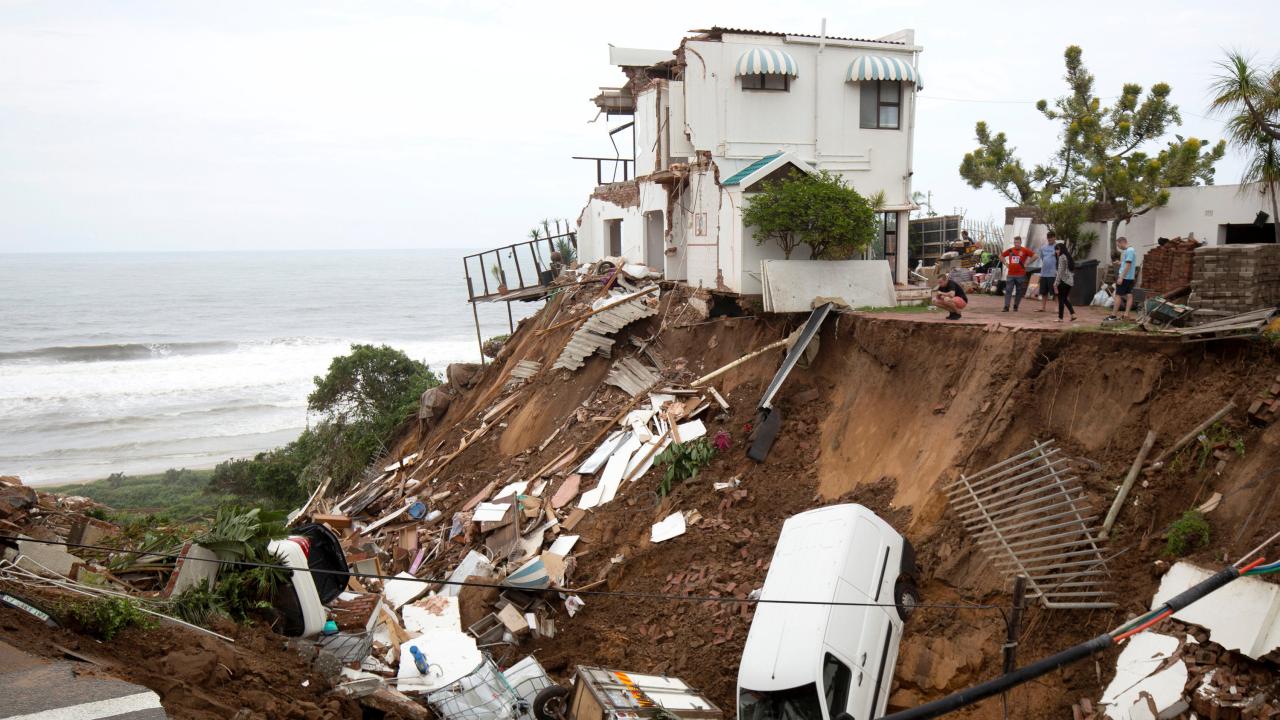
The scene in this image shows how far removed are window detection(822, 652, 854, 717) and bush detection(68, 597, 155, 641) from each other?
25.2 feet

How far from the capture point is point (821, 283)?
17.5 meters

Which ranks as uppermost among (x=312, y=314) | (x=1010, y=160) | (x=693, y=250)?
(x=1010, y=160)

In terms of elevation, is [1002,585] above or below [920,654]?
above

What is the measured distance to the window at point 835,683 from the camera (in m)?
9.68

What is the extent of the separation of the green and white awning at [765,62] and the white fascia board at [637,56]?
366 cm

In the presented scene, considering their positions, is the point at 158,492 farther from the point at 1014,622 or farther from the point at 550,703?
the point at 1014,622

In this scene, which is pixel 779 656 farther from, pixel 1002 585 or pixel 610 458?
pixel 610 458

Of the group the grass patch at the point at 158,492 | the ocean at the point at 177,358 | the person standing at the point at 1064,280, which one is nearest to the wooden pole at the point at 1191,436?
the person standing at the point at 1064,280

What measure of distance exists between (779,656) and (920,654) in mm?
2172

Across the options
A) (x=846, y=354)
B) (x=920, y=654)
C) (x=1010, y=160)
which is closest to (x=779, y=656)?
(x=920, y=654)

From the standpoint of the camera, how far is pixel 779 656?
10.0 meters

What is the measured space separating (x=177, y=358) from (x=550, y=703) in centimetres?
6222

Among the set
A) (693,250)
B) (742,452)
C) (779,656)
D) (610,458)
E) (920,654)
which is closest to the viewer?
(779,656)

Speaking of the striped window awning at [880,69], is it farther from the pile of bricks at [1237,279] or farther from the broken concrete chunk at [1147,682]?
the broken concrete chunk at [1147,682]
